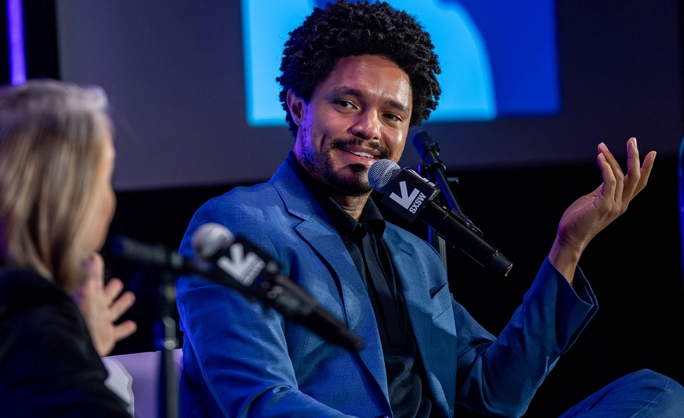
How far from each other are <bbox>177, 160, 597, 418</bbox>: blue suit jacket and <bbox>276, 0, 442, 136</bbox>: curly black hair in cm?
34

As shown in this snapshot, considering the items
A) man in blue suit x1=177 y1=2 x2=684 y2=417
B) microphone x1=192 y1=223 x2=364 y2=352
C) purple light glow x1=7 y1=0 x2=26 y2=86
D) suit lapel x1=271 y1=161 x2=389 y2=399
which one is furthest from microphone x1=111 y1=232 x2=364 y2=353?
purple light glow x1=7 y1=0 x2=26 y2=86

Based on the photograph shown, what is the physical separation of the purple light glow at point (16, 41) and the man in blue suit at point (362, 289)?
1.13 m

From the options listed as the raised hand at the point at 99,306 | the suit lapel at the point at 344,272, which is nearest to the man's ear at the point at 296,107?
the suit lapel at the point at 344,272

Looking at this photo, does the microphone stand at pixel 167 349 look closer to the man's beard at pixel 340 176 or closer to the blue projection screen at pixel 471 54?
the man's beard at pixel 340 176

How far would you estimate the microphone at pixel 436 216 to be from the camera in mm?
1882

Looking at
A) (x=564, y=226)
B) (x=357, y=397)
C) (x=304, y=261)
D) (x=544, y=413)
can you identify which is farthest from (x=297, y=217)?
(x=544, y=413)

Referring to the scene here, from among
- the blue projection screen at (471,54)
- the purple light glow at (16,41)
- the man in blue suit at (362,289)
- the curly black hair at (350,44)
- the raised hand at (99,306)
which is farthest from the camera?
the blue projection screen at (471,54)

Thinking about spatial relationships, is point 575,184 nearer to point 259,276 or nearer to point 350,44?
point 350,44

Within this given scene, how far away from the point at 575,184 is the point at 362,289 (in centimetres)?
224

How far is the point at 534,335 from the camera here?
234cm

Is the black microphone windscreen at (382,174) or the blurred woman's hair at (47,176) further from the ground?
the blurred woman's hair at (47,176)

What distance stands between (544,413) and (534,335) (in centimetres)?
204

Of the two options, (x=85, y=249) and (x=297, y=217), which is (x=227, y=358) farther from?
(x=85, y=249)

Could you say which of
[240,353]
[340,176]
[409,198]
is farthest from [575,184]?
[240,353]
